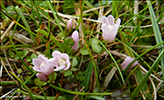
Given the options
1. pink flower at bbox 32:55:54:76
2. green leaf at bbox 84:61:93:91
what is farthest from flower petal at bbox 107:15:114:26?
pink flower at bbox 32:55:54:76

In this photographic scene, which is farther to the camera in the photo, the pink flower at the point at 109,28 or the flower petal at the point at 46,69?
the pink flower at the point at 109,28

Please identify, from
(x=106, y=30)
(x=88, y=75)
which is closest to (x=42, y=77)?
(x=88, y=75)

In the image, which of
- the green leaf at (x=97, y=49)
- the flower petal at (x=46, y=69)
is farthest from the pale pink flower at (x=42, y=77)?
the green leaf at (x=97, y=49)

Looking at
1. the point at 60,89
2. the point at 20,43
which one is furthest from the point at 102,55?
the point at 20,43

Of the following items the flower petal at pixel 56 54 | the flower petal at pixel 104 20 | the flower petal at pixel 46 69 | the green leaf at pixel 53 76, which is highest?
the flower petal at pixel 104 20

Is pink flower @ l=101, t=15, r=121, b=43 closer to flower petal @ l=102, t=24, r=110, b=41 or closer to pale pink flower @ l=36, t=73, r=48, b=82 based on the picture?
flower petal @ l=102, t=24, r=110, b=41

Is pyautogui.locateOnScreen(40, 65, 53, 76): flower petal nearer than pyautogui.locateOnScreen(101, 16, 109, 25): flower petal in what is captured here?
Yes

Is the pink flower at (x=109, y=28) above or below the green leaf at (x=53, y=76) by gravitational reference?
above

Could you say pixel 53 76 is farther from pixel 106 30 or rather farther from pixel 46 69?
pixel 106 30

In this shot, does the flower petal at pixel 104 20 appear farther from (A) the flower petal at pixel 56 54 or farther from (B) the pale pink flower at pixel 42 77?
(B) the pale pink flower at pixel 42 77
